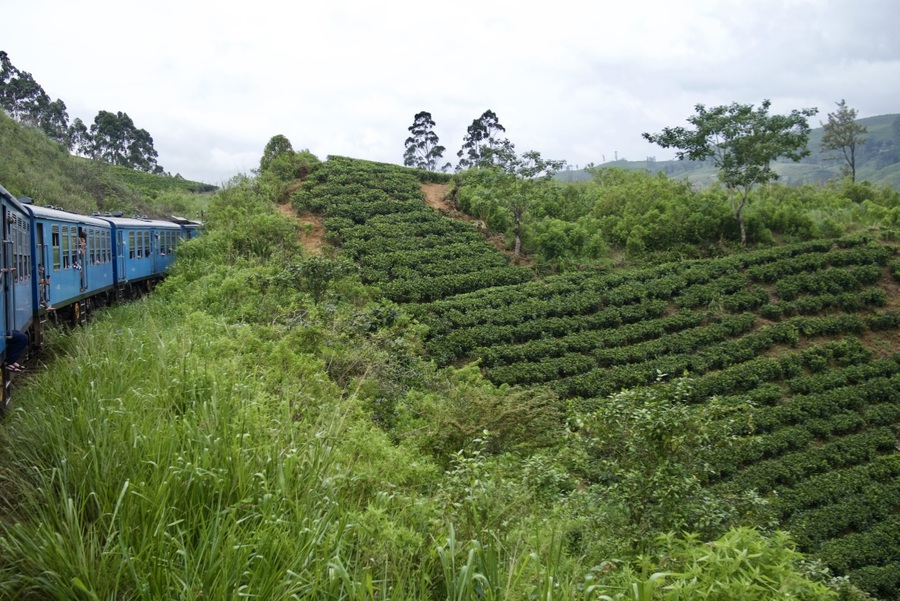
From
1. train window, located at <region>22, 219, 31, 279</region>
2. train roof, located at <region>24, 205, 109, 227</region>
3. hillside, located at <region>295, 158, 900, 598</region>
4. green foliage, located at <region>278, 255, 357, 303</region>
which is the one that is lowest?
hillside, located at <region>295, 158, 900, 598</region>

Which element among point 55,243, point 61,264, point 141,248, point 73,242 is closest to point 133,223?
point 141,248

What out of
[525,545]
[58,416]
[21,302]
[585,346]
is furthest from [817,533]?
[21,302]

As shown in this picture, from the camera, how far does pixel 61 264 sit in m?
10.8

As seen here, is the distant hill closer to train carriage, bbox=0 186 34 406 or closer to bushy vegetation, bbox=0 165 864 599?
train carriage, bbox=0 186 34 406

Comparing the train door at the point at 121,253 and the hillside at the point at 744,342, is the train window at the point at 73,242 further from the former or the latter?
the hillside at the point at 744,342

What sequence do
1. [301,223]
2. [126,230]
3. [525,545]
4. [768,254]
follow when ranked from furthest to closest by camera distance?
[301,223], [768,254], [126,230], [525,545]

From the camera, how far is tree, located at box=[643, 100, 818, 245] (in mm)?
21016

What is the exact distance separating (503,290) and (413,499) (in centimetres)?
1444

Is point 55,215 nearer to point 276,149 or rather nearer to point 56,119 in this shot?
point 276,149

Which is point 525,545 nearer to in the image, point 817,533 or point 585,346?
point 817,533

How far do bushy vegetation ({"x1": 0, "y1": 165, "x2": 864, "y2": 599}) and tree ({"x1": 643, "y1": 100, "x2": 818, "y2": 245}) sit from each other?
53.3ft

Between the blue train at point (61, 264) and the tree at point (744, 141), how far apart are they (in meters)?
17.2

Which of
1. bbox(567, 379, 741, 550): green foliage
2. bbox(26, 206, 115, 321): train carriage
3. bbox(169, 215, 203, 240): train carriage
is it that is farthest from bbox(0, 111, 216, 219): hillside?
bbox(567, 379, 741, 550): green foliage

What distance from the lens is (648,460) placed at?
629 cm
